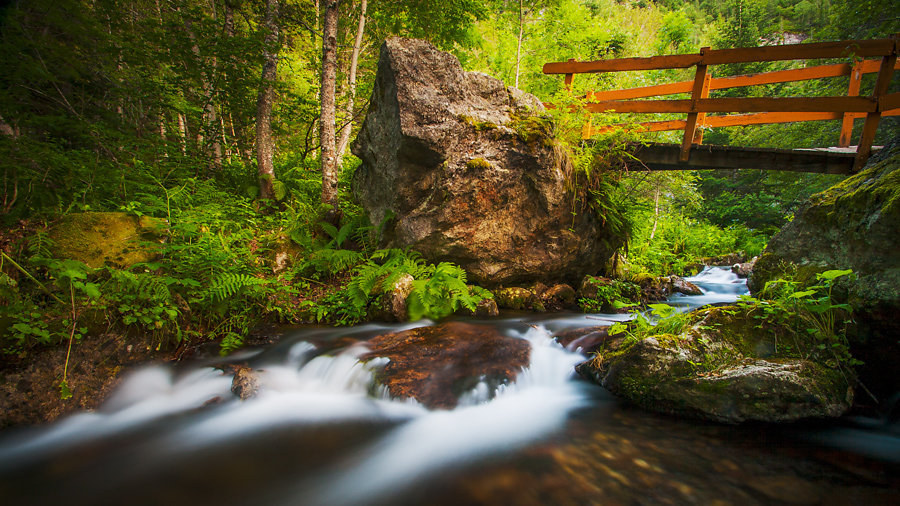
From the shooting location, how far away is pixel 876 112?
18.8 feet

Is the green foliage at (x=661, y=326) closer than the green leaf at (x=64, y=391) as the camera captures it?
No

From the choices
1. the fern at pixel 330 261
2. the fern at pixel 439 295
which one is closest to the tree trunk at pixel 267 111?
the fern at pixel 330 261

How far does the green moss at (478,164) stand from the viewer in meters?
5.46

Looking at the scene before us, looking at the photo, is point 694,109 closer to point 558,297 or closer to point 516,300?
point 558,297

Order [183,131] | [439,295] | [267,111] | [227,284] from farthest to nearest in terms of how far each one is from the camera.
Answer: [183,131], [267,111], [439,295], [227,284]

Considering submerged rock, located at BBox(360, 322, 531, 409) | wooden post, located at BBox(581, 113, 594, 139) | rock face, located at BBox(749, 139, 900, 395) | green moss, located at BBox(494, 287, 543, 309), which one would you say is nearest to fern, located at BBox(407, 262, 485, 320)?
submerged rock, located at BBox(360, 322, 531, 409)

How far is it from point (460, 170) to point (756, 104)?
17.4ft

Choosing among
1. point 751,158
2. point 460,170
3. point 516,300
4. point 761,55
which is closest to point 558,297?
point 516,300

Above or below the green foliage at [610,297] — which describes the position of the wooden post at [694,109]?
above

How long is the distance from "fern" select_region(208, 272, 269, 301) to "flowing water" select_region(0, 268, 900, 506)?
2.78 feet

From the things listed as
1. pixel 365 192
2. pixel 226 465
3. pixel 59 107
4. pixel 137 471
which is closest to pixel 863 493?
pixel 226 465

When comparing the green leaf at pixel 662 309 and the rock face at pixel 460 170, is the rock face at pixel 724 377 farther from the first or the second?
the rock face at pixel 460 170

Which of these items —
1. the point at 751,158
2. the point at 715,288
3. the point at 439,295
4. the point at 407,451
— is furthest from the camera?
the point at 715,288

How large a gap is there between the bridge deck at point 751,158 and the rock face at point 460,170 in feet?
8.50
